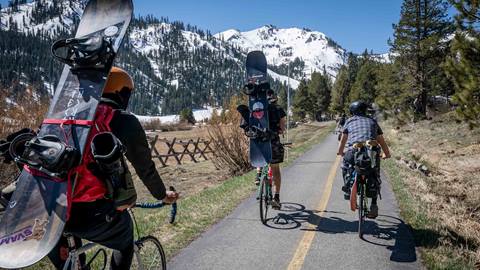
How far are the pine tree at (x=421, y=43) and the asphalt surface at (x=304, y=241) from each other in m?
29.3

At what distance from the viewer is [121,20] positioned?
11.3ft

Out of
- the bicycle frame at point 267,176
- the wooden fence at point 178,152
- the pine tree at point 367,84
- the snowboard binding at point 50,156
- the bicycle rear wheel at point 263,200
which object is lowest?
the wooden fence at point 178,152

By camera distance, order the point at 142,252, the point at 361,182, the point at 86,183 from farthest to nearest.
→ the point at 361,182
the point at 142,252
the point at 86,183

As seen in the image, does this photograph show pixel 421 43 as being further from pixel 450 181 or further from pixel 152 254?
pixel 152 254

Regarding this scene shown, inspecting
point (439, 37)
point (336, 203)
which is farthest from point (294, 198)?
point (439, 37)

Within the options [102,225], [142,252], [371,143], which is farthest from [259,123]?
[102,225]

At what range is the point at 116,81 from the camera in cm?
296

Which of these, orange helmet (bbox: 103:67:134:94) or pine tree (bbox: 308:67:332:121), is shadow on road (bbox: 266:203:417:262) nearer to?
orange helmet (bbox: 103:67:134:94)

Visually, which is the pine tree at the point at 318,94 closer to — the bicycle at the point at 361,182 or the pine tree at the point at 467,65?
the pine tree at the point at 467,65

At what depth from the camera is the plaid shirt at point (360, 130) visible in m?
6.59

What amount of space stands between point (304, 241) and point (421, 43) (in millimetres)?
32333

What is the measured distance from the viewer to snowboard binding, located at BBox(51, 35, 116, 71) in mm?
2846

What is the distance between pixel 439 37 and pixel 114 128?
36.3 m

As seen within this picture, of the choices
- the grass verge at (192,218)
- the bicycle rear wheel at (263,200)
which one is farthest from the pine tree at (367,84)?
the bicycle rear wheel at (263,200)
